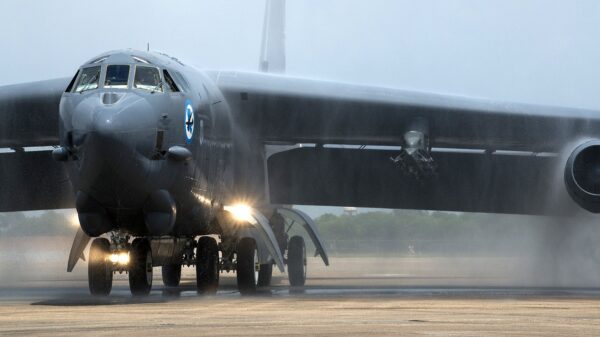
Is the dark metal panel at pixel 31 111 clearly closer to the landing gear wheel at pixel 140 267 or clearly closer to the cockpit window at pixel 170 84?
the cockpit window at pixel 170 84

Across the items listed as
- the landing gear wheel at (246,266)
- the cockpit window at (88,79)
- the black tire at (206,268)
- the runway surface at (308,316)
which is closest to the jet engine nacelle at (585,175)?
the runway surface at (308,316)

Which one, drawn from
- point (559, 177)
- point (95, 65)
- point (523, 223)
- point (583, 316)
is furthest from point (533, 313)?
point (523, 223)

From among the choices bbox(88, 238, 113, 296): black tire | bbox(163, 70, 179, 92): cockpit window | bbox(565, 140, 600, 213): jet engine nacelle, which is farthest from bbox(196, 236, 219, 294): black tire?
bbox(565, 140, 600, 213): jet engine nacelle

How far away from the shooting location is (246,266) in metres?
15.4

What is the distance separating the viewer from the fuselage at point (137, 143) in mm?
12766

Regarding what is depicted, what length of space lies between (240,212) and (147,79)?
124 inches

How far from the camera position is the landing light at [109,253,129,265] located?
14133mm

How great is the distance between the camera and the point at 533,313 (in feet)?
32.5

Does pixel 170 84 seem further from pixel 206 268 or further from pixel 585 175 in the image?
pixel 585 175

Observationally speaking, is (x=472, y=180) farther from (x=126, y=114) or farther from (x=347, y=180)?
(x=126, y=114)

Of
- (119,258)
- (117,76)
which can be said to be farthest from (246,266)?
(117,76)

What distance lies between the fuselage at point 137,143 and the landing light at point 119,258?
0.46 m

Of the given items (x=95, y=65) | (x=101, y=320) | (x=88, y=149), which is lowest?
→ (x=101, y=320)

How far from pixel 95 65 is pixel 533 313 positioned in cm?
649
